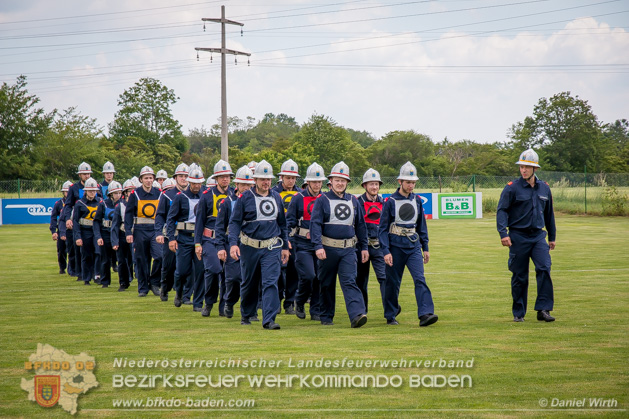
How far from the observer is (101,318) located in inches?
448

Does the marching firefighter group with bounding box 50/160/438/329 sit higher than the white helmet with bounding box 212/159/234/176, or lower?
lower

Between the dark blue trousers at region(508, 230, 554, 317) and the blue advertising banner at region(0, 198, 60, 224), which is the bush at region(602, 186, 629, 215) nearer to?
the blue advertising banner at region(0, 198, 60, 224)

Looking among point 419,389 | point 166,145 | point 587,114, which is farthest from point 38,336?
point 587,114

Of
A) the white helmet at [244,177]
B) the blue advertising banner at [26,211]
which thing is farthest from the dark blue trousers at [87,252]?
the blue advertising banner at [26,211]

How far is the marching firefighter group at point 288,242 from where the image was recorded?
405 inches

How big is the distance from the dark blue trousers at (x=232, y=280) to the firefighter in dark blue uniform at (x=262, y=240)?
1.38 ft

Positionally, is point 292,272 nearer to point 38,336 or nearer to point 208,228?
point 208,228

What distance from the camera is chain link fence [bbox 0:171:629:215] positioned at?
41.7 meters

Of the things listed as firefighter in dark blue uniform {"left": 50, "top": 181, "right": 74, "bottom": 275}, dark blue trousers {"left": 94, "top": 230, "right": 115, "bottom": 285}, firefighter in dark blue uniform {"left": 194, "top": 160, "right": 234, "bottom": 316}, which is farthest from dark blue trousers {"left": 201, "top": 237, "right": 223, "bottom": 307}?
firefighter in dark blue uniform {"left": 50, "top": 181, "right": 74, "bottom": 275}

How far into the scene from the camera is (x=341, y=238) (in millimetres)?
10406

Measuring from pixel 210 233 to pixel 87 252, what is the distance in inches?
254

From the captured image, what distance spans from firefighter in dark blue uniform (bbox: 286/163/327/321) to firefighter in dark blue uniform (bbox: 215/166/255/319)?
84cm

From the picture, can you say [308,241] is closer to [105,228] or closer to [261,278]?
[261,278]

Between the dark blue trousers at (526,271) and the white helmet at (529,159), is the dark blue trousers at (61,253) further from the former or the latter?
the white helmet at (529,159)
